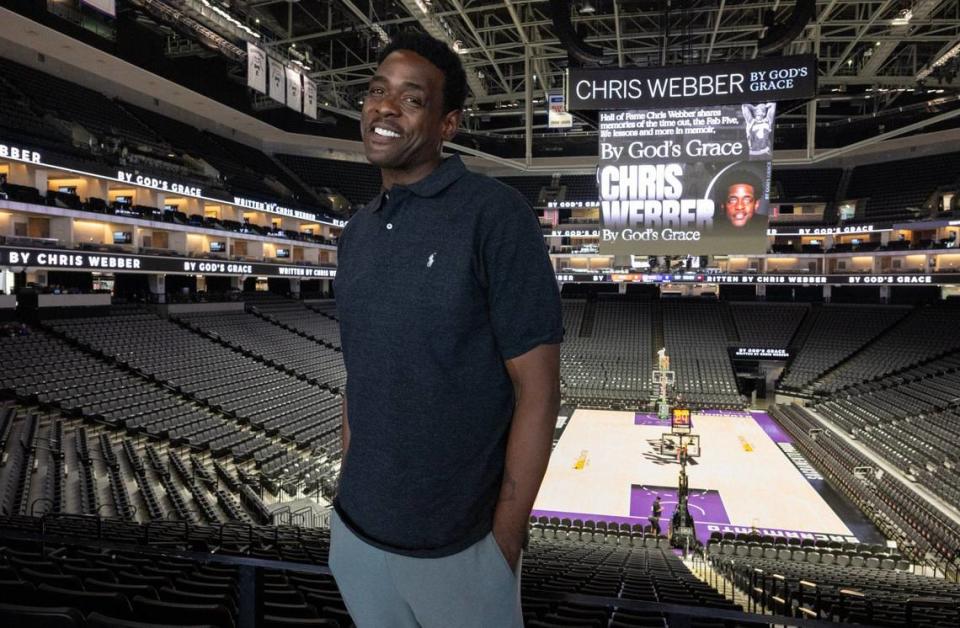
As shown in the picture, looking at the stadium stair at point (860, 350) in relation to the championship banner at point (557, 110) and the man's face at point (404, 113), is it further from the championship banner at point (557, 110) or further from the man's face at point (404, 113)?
the man's face at point (404, 113)

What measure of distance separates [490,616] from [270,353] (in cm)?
2689

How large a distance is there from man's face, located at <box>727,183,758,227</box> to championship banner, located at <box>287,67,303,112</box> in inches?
585

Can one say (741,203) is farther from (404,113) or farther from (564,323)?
(404,113)

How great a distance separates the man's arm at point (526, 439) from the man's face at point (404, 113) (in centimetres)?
59

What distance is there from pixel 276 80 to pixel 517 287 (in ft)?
72.9

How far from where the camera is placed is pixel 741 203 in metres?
15.0

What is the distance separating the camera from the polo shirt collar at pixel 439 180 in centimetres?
147

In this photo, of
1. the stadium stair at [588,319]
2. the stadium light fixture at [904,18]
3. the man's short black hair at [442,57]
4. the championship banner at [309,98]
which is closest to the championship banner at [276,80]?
the championship banner at [309,98]

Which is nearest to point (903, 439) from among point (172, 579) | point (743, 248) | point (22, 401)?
point (743, 248)

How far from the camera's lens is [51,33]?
78.3ft

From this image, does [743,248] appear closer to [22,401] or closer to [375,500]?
[375,500]

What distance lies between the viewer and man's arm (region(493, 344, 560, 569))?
1361 mm

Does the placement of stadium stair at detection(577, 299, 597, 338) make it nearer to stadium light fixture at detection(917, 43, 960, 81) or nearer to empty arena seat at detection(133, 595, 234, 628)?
stadium light fixture at detection(917, 43, 960, 81)

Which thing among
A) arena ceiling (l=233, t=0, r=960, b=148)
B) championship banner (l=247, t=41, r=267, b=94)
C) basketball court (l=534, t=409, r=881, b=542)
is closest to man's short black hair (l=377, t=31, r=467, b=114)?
basketball court (l=534, t=409, r=881, b=542)
